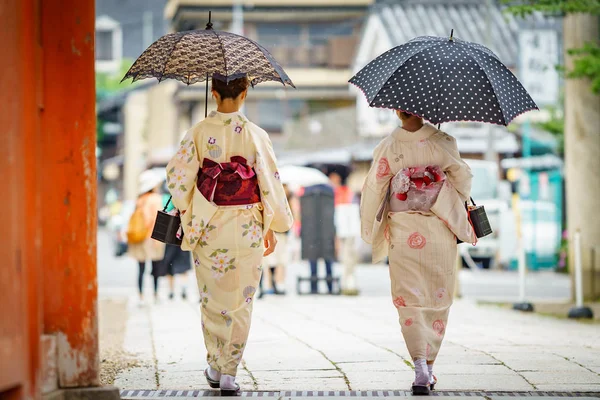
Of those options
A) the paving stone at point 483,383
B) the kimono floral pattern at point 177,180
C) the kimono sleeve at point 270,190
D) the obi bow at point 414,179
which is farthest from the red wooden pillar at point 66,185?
the paving stone at point 483,383

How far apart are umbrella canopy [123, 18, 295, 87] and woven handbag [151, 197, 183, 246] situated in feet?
2.99

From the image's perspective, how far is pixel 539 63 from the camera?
984 inches

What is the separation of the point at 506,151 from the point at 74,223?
2700cm

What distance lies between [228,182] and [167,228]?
1.63 feet

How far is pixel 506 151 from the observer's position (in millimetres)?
30969

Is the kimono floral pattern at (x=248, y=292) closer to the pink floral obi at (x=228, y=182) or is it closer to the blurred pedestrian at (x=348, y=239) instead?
the pink floral obi at (x=228, y=182)

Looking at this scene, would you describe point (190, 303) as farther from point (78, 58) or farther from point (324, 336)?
point (78, 58)

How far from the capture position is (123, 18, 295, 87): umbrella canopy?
6.24m

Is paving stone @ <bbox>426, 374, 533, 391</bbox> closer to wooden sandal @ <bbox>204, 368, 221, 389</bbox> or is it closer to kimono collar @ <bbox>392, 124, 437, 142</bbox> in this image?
wooden sandal @ <bbox>204, 368, 221, 389</bbox>

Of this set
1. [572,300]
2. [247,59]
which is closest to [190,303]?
[572,300]

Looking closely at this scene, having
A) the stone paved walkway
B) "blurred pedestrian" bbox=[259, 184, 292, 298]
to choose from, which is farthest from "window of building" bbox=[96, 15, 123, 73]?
the stone paved walkway

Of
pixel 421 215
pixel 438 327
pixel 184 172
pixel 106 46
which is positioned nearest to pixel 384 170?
pixel 421 215

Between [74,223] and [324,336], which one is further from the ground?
[74,223]

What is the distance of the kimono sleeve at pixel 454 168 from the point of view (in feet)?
20.0
